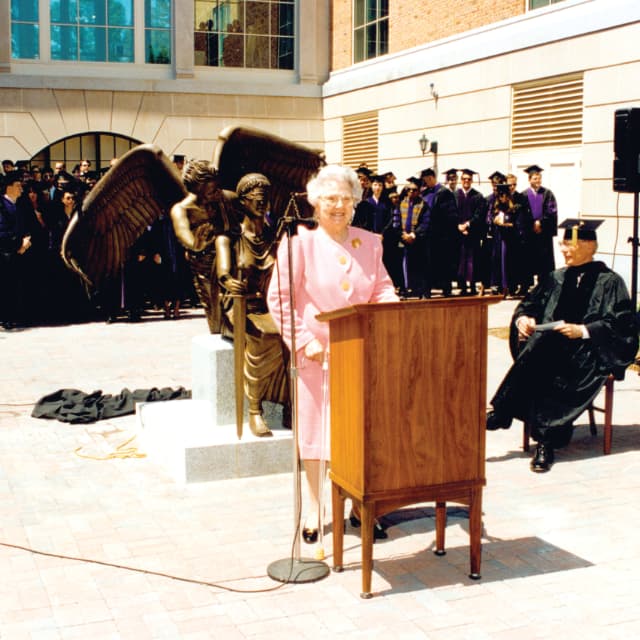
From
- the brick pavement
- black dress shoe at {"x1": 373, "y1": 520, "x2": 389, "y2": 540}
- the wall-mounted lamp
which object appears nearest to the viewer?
the brick pavement

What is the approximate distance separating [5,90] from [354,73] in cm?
753

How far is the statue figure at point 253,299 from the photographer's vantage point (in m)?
6.61

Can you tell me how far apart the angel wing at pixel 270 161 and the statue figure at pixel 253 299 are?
91 centimetres

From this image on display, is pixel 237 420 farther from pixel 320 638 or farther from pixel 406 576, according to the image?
pixel 320 638

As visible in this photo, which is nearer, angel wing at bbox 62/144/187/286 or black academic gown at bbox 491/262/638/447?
black academic gown at bbox 491/262/638/447

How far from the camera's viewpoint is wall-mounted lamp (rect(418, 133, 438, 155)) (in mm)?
20250

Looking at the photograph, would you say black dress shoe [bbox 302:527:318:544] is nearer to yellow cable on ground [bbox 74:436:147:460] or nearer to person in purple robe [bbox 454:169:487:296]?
yellow cable on ground [bbox 74:436:147:460]

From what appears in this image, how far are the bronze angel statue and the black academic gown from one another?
167 centimetres

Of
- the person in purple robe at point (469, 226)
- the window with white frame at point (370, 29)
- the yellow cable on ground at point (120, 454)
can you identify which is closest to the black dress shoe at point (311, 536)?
the yellow cable on ground at point (120, 454)

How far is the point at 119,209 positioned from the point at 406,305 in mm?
4026

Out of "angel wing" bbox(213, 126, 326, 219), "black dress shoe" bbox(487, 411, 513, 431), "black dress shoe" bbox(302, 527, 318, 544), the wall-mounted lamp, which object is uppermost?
the wall-mounted lamp

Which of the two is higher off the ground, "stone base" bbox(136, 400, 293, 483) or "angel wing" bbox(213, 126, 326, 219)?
"angel wing" bbox(213, 126, 326, 219)

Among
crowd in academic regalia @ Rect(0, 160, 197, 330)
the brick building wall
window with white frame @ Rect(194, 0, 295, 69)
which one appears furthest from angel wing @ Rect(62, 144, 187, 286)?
window with white frame @ Rect(194, 0, 295, 69)

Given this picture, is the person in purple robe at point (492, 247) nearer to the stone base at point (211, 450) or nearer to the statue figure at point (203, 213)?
the statue figure at point (203, 213)
